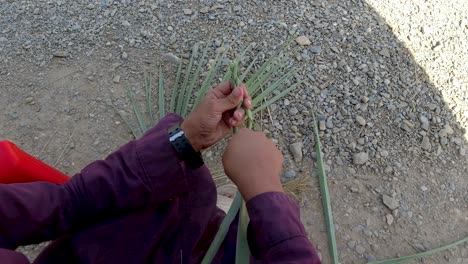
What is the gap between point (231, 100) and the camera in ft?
3.68

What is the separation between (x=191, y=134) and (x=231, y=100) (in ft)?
0.42

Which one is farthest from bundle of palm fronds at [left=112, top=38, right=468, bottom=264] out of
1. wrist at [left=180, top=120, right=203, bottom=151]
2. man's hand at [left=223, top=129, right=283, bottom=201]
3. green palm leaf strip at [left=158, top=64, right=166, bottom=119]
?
→ man's hand at [left=223, top=129, right=283, bottom=201]

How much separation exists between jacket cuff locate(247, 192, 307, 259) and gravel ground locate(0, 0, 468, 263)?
53 centimetres

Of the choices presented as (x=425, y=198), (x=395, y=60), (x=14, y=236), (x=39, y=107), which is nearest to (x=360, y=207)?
(x=425, y=198)

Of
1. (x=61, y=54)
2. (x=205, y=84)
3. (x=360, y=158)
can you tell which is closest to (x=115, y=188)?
(x=205, y=84)

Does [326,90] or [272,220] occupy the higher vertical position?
[272,220]

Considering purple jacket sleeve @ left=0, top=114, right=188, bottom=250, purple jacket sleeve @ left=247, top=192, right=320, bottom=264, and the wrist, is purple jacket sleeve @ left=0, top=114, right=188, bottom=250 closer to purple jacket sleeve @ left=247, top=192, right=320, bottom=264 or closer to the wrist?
the wrist

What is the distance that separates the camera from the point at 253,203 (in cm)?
100

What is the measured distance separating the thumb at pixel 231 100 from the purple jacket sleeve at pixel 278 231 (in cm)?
23

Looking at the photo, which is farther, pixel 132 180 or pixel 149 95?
pixel 149 95

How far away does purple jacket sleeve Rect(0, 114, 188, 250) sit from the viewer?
43.8 inches

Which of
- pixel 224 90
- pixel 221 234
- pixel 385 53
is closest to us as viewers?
pixel 221 234

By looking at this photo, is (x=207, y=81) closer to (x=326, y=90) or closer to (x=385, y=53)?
(x=326, y=90)

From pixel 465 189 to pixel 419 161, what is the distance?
15 centimetres
